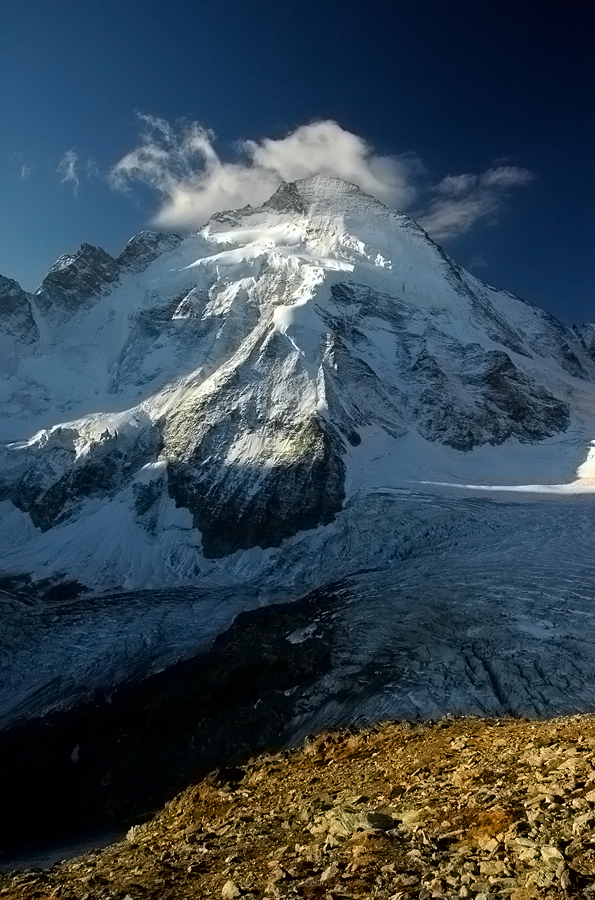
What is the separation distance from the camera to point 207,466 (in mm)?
110000

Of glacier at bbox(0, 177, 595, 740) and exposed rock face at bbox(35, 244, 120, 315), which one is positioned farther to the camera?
exposed rock face at bbox(35, 244, 120, 315)

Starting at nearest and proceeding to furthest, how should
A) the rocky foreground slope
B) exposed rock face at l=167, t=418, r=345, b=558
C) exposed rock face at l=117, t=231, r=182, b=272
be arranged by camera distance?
1. the rocky foreground slope
2. exposed rock face at l=167, t=418, r=345, b=558
3. exposed rock face at l=117, t=231, r=182, b=272

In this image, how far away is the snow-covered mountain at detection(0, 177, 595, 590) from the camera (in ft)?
319

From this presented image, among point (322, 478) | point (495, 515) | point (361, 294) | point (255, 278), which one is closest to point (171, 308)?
point (255, 278)

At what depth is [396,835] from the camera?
981 centimetres

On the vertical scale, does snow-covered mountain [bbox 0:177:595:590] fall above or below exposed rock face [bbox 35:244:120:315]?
below

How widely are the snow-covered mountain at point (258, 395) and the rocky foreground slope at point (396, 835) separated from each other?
66.2 m

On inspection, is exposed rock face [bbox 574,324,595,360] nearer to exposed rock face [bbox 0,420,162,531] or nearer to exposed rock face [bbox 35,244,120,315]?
exposed rock face [bbox 0,420,162,531]

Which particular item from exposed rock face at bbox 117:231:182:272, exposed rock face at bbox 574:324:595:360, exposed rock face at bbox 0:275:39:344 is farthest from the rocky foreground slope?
exposed rock face at bbox 574:324:595:360

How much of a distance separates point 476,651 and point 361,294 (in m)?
109

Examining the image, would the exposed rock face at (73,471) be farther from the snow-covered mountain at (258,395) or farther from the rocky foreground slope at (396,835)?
the rocky foreground slope at (396,835)

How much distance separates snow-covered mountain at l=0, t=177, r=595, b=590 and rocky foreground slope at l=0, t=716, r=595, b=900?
6621 cm

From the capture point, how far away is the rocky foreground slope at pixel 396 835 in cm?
775

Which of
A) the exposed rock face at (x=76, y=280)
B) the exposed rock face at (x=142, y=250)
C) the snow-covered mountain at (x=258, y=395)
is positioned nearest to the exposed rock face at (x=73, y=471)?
the snow-covered mountain at (x=258, y=395)
